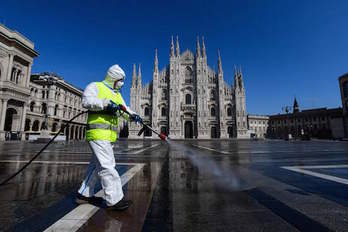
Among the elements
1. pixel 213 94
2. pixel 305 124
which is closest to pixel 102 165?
pixel 213 94

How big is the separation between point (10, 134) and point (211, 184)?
3110 cm

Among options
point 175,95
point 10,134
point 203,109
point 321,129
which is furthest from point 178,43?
point 321,129

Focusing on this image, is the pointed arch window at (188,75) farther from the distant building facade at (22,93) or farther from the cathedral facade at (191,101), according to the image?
the distant building facade at (22,93)

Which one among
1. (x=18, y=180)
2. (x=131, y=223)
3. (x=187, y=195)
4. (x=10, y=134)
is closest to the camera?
(x=131, y=223)

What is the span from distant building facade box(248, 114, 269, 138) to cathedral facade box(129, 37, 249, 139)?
33671 millimetres

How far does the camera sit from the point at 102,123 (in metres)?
2.15

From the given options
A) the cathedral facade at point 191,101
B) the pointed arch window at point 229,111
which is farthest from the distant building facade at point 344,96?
the pointed arch window at point 229,111

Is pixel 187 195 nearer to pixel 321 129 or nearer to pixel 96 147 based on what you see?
pixel 96 147

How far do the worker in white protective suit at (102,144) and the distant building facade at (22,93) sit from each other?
18.7m

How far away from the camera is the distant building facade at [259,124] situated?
2607 inches

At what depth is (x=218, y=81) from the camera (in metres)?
37.5

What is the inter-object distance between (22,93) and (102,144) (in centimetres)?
3167

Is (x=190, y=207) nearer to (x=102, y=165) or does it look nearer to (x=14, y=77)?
(x=102, y=165)

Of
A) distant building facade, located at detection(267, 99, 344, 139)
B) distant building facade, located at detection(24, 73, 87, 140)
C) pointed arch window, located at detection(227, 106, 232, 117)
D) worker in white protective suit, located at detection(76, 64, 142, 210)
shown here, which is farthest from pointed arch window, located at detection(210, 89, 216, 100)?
worker in white protective suit, located at detection(76, 64, 142, 210)
